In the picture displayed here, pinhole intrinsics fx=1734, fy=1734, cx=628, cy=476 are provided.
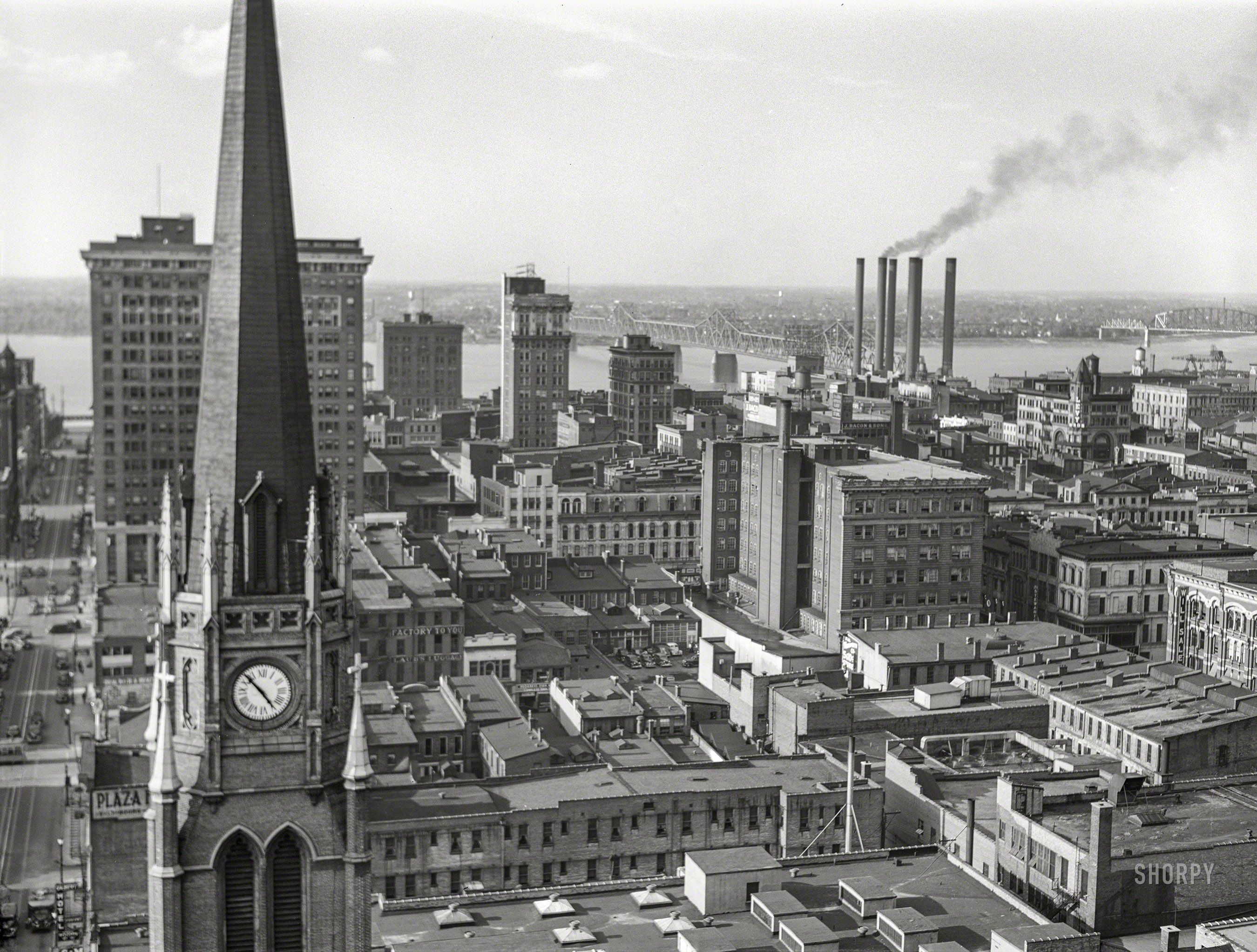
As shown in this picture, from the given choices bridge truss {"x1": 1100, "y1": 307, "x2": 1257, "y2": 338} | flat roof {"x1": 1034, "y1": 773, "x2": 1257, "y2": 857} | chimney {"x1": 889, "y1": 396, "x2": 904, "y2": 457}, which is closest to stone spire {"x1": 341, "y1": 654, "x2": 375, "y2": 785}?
flat roof {"x1": 1034, "y1": 773, "x2": 1257, "y2": 857}

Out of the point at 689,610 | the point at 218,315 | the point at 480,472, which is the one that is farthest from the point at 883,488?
the point at 218,315

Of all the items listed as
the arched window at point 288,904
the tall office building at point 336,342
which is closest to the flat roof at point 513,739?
the arched window at point 288,904

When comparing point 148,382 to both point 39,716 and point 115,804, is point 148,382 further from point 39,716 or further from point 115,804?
point 115,804

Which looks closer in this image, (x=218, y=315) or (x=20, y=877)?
(x=218, y=315)

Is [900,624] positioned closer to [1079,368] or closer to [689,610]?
[689,610]

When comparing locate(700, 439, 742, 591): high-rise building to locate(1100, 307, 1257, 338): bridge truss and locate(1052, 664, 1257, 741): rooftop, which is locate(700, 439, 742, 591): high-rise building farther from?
locate(1100, 307, 1257, 338): bridge truss
